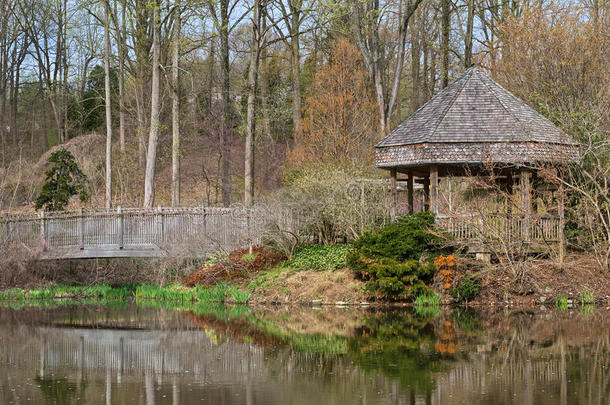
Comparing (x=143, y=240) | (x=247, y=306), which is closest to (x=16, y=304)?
(x=143, y=240)

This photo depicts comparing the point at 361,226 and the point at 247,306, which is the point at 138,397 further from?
the point at 361,226

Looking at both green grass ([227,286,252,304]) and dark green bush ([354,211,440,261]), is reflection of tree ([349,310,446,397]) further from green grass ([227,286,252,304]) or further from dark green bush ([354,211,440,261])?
green grass ([227,286,252,304])

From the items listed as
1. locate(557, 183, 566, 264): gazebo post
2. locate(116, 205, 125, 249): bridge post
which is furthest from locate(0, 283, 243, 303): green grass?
locate(557, 183, 566, 264): gazebo post

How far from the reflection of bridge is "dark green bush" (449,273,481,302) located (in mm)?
6366

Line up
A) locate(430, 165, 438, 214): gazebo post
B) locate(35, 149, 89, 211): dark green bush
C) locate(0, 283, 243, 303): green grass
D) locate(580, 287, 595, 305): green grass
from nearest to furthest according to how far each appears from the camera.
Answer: locate(580, 287, 595, 305): green grass
locate(430, 165, 438, 214): gazebo post
locate(0, 283, 243, 303): green grass
locate(35, 149, 89, 211): dark green bush

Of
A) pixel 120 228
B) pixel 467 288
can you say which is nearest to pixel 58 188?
pixel 120 228

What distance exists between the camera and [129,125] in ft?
155

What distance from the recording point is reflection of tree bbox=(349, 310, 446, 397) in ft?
41.3

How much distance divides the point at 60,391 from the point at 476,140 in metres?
14.6

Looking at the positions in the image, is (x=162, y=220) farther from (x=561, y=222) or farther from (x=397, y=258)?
(x=561, y=222)

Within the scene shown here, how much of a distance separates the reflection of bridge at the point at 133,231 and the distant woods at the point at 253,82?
3597 millimetres

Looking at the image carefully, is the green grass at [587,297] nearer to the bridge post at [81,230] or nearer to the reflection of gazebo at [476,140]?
the reflection of gazebo at [476,140]

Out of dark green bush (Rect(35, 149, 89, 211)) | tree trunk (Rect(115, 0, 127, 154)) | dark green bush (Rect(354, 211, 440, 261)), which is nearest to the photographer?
dark green bush (Rect(354, 211, 440, 261))

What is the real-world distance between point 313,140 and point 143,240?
8645 mm
